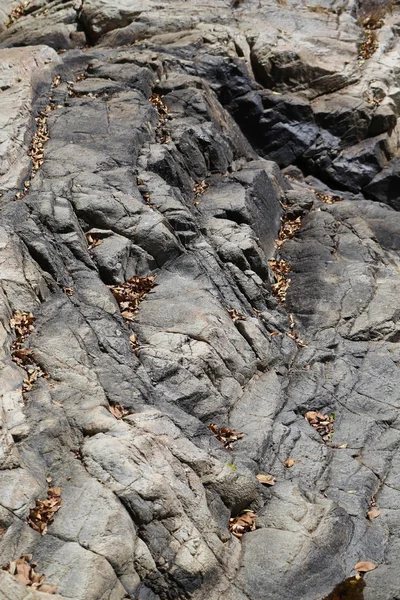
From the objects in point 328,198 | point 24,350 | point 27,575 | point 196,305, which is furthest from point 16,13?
point 27,575

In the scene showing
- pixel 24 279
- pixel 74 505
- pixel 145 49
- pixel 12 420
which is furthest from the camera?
pixel 145 49

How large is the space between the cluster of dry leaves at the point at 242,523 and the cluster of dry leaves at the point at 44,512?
90.9 inches

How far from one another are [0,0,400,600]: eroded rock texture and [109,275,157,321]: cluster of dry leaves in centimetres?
14

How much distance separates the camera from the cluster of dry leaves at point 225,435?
9414 mm

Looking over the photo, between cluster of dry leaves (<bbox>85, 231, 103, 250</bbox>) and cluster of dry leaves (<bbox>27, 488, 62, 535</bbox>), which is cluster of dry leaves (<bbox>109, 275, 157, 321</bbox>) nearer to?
cluster of dry leaves (<bbox>85, 231, 103, 250</bbox>)

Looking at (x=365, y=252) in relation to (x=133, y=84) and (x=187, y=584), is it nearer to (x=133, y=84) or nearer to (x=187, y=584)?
(x=133, y=84)

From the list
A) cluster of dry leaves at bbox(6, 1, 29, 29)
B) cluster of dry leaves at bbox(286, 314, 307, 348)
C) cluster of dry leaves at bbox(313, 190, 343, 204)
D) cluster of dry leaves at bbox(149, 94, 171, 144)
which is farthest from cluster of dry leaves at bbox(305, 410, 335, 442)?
cluster of dry leaves at bbox(6, 1, 29, 29)

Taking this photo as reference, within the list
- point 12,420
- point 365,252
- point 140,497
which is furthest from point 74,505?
point 365,252

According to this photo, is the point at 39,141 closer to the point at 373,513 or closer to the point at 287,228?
the point at 287,228

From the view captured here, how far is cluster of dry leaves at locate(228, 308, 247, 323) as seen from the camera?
11281 millimetres

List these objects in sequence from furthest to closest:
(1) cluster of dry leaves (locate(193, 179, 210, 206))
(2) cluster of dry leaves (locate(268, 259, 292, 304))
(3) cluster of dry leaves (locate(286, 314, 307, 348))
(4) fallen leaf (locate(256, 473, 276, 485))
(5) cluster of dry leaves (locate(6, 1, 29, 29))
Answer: (5) cluster of dry leaves (locate(6, 1, 29, 29)) < (1) cluster of dry leaves (locate(193, 179, 210, 206)) < (2) cluster of dry leaves (locate(268, 259, 292, 304)) < (3) cluster of dry leaves (locate(286, 314, 307, 348)) < (4) fallen leaf (locate(256, 473, 276, 485))

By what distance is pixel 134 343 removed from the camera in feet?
32.6

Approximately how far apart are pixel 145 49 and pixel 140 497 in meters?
13.9

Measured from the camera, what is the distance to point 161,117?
15.4 m
